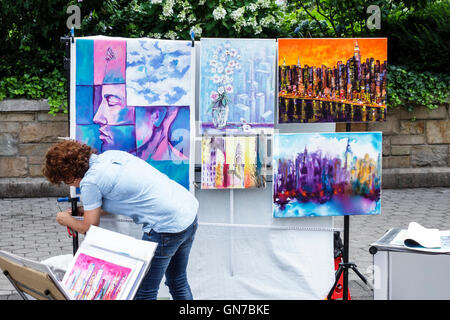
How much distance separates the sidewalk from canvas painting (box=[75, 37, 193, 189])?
4.95 ft

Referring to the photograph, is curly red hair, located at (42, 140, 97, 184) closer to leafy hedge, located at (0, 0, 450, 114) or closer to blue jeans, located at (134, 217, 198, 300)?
blue jeans, located at (134, 217, 198, 300)

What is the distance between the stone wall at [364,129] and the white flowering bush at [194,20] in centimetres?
148

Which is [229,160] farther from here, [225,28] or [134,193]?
[225,28]

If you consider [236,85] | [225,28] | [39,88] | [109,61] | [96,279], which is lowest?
[96,279]

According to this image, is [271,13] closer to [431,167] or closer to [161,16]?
[161,16]

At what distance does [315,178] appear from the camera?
411cm

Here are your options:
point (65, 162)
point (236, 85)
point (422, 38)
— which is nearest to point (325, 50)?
point (236, 85)

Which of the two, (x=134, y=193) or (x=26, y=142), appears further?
(x=26, y=142)

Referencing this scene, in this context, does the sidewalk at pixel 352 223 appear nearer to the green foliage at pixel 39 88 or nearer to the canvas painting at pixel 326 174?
the canvas painting at pixel 326 174

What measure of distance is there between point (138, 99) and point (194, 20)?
4.07 meters

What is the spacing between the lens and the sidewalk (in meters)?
5.64

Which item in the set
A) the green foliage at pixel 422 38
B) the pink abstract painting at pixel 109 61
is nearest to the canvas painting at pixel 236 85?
the pink abstract painting at pixel 109 61

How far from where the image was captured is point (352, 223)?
711 centimetres

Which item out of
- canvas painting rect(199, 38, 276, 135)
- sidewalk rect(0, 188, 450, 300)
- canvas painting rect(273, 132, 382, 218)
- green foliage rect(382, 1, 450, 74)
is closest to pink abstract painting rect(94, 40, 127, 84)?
canvas painting rect(199, 38, 276, 135)
